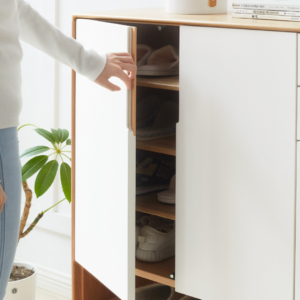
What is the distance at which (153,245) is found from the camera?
4.43 feet

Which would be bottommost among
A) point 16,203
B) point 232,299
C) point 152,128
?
point 232,299

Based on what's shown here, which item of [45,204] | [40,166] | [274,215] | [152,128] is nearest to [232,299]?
[274,215]

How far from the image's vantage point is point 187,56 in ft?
3.64

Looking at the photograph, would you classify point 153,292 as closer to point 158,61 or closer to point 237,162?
point 237,162

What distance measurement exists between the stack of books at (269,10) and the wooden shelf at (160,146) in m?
0.40

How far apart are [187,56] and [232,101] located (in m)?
0.17

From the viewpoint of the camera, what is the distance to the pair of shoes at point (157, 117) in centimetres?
138

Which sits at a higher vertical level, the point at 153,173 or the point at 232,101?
the point at 232,101

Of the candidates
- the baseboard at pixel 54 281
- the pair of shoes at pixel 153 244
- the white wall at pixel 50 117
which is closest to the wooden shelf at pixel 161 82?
the pair of shoes at pixel 153 244

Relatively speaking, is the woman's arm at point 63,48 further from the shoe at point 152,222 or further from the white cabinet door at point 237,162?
the shoe at point 152,222

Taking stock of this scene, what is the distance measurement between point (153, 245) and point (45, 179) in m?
0.47

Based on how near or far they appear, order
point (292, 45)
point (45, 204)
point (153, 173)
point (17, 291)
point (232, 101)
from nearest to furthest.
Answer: point (292, 45), point (232, 101), point (153, 173), point (17, 291), point (45, 204)

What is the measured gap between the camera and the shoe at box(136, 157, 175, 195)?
1.44 meters

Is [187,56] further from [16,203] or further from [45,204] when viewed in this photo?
[45,204]
